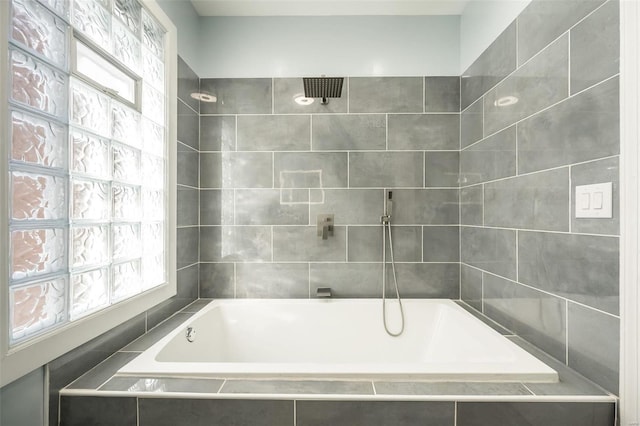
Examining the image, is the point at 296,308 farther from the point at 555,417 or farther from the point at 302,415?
the point at 555,417

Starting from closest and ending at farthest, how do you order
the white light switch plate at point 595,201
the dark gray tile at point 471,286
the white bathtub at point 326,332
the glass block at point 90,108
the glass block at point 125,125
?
the white light switch plate at point 595,201 < the glass block at point 90,108 < the glass block at point 125,125 < the white bathtub at point 326,332 < the dark gray tile at point 471,286

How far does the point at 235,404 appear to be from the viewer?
39.0 inches

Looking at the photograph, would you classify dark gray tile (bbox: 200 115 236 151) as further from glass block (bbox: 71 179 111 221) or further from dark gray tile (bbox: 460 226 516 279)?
dark gray tile (bbox: 460 226 516 279)

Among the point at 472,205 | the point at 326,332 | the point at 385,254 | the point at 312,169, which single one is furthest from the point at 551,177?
the point at 326,332

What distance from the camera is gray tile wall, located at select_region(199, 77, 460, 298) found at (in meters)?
2.10

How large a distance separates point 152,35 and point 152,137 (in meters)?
0.52

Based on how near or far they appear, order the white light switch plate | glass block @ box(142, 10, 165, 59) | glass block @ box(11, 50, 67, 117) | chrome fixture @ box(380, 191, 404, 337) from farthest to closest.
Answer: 1. chrome fixture @ box(380, 191, 404, 337)
2. glass block @ box(142, 10, 165, 59)
3. the white light switch plate
4. glass block @ box(11, 50, 67, 117)

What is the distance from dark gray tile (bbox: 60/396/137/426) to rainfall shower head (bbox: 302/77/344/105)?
1686 millimetres

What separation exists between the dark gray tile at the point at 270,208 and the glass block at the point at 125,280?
2.56ft

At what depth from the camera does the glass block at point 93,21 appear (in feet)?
3.63

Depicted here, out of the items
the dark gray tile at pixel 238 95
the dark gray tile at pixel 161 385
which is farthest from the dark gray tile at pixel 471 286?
the dark gray tile at pixel 238 95

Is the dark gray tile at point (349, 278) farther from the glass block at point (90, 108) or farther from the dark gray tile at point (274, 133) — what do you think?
the glass block at point (90, 108)

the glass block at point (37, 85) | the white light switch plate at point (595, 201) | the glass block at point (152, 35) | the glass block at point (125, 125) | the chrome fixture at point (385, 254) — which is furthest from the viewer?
the chrome fixture at point (385, 254)

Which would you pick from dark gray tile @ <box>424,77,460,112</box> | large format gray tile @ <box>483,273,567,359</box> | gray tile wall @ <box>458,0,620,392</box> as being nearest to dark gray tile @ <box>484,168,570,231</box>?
gray tile wall @ <box>458,0,620,392</box>
